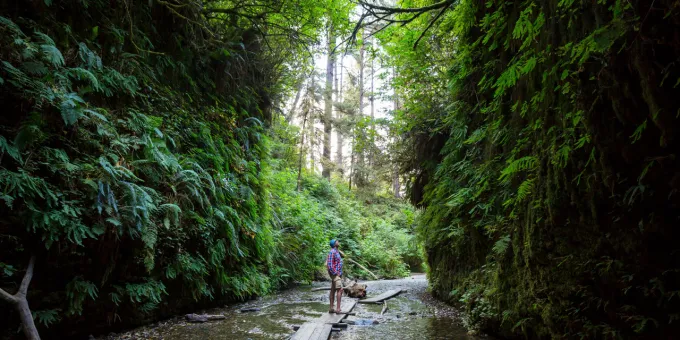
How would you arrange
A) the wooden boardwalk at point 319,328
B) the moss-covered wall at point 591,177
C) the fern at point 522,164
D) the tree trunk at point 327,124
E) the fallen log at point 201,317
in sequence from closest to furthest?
the moss-covered wall at point 591,177, the fern at point 522,164, the wooden boardwalk at point 319,328, the fallen log at point 201,317, the tree trunk at point 327,124

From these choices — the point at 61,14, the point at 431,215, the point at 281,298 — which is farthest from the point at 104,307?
the point at 431,215

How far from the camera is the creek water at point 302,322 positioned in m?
5.68

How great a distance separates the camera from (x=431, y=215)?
30.8 feet

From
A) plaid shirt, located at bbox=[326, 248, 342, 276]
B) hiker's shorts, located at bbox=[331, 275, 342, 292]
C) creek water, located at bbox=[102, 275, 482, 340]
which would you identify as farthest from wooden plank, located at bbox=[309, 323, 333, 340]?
plaid shirt, located at bbox=[326, 248, 342, 276]

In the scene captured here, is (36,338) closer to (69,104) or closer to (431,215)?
(69,104)

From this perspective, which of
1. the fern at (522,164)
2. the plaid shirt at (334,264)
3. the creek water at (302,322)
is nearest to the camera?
the fern at (522,164)

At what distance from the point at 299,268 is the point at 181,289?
684 cm

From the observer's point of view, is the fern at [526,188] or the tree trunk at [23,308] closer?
the tree trunk at [23,308]

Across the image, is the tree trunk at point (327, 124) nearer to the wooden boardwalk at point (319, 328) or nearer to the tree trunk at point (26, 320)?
the wooden boardwalk at point (319, 328)

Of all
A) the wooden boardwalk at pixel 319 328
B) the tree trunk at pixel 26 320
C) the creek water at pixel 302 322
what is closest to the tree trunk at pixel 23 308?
the tree trunk at pixel 26 320

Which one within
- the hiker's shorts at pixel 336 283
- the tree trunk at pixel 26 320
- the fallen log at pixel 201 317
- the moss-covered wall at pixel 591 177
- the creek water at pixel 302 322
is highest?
the moss-covered wall at pixel 591 177

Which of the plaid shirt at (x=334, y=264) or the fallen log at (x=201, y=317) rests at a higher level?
the plaid shirt at (x=334, y=264)

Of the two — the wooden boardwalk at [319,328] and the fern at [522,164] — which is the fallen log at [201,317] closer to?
the wooden boardwalk at [319,328]

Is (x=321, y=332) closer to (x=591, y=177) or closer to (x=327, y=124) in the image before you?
(x=591, y=177)
